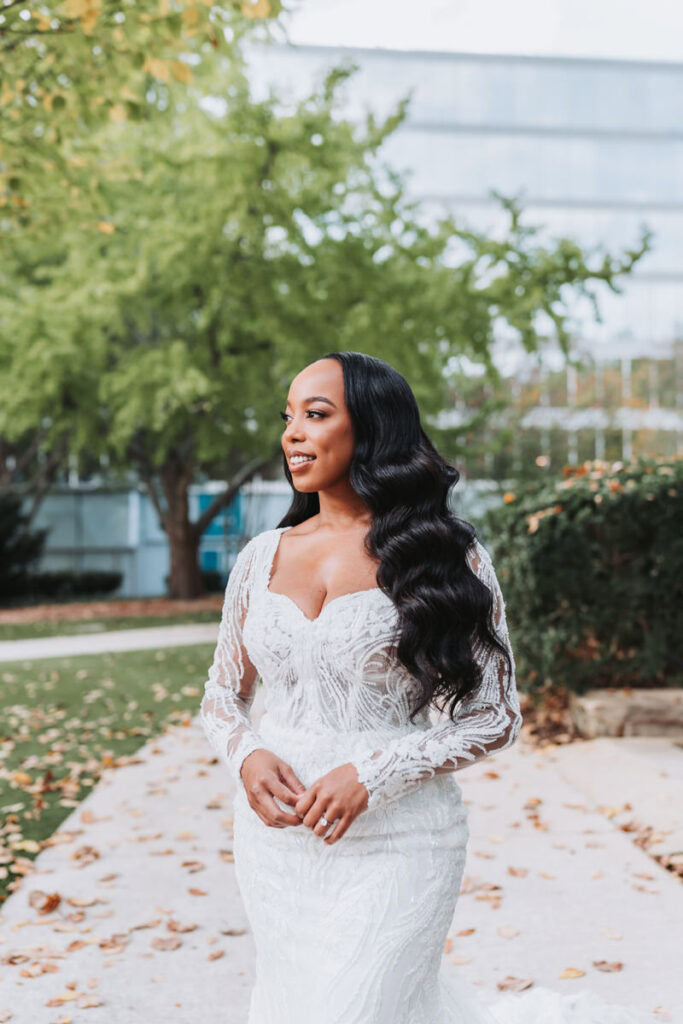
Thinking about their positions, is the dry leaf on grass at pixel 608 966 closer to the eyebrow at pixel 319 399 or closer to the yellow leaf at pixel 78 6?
the eyebrow at pixel 319 399

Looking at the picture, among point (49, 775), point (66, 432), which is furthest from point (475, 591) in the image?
point (66, 432)

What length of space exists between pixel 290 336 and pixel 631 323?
38.4m

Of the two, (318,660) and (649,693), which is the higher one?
(318,660)

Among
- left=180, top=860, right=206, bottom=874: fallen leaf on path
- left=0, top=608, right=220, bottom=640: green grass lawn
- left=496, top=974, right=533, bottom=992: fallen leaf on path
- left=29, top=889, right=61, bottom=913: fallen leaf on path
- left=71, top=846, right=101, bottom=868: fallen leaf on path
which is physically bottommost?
left=0, top=608, right=220, bottom=640: green grass lawn

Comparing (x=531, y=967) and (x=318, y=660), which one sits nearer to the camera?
(x=318, y=660)

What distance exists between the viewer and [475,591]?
2375mm

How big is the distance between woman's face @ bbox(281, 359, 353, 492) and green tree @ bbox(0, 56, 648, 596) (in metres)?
14.3

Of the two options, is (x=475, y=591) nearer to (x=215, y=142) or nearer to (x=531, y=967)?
(x=531, y=967)

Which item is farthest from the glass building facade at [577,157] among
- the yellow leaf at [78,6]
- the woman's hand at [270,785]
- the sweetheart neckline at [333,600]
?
the woman's hand at [270,785]

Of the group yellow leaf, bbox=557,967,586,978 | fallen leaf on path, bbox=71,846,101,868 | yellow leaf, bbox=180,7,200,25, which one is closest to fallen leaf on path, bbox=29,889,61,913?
fallen leaf on path, bbox=71,846,101,868

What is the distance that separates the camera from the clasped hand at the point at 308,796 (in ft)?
7.07

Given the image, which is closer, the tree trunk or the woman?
the woman

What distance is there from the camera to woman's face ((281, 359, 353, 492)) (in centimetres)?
240

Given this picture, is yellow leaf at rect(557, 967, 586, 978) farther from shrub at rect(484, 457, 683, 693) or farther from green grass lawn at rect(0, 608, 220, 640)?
green grass lawn at rect(0, 608, 220, 640)
